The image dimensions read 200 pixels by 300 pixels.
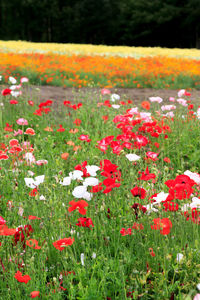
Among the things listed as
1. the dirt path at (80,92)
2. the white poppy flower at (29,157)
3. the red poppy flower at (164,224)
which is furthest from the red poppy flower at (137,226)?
the dirt path at (80,92)

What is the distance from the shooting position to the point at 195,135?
4.25 m

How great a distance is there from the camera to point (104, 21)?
130 feet

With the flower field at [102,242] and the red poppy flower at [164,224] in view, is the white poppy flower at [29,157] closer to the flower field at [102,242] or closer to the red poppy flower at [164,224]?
the flower field at [102,242]

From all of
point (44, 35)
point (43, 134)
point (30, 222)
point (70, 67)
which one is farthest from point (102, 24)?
point (30, 222)

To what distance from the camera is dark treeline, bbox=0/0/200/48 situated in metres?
36.2

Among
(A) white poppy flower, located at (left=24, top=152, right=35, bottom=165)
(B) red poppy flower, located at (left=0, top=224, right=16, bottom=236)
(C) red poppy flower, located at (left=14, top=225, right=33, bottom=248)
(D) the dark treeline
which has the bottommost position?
(C) red poppy flower, located at (left=14, top=225, right=33, bottom=248)

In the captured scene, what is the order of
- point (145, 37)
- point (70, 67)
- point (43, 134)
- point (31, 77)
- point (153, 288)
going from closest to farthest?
1. point (153, 288)
2. point (43, 134)
3. point (31, 77)
4. point (70, 67)
5. point (145, 37)

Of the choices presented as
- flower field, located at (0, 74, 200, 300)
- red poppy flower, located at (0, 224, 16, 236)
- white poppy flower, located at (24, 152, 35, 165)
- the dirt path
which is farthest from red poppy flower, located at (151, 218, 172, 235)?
the dirt path

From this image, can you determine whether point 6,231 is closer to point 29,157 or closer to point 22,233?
point 22,233

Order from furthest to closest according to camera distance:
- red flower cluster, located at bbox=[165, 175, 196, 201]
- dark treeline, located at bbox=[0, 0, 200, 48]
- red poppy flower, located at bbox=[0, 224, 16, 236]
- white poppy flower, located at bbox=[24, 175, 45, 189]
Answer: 1. dark treeline, located at bbox=[0, 0, 200, 48]
2. white poppy flower, located at bbox=[24, 175, 45, 189]
3. red flower cluster, located at bbox=[165, 175, 196, 201]
4. red poppy flower, located at bbox=[0, 224, 16, 236]

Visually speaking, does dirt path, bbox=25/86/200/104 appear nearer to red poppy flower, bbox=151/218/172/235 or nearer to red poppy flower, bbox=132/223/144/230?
red poppy flower, bbox=132/223/144/230

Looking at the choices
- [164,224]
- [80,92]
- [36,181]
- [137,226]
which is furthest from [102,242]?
[80,92]

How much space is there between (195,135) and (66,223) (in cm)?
255

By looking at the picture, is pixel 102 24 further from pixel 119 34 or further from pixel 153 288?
pixel 153 288
